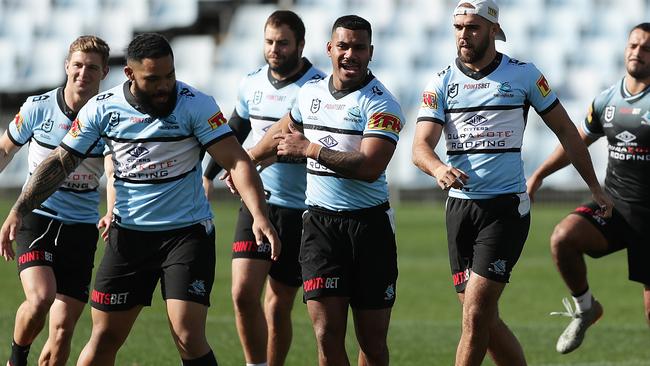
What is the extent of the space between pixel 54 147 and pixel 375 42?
23.1 m

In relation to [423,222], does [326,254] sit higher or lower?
higher

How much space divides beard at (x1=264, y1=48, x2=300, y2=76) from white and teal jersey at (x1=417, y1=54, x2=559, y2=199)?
169cm

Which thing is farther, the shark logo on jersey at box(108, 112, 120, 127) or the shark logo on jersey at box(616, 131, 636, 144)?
the shark logo on jersey at box(616, 131, 636, 144)

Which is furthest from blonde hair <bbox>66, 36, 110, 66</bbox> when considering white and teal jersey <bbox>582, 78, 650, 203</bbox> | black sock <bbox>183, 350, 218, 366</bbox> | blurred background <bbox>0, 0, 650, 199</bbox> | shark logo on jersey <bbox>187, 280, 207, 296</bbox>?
blurred background <bbox>0, 0, 650, 199</bbox>

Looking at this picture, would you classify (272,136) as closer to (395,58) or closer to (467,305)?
(467,305)

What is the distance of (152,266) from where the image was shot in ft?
25.1

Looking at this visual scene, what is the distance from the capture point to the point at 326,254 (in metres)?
7.92

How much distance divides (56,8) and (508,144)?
2890cm

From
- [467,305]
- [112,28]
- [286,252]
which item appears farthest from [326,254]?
[112,28]

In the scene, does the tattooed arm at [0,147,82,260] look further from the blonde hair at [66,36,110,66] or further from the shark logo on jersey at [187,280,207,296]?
the blonde hair at [66,36,110,66]

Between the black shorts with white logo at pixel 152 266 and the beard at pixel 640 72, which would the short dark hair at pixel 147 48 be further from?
the beard at pixel 640 72

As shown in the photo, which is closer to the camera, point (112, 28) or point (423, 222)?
point (423, 222)

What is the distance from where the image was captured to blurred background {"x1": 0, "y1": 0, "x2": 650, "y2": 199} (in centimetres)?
2984

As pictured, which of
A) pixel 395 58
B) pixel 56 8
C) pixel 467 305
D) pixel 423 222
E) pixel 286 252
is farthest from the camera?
pixel 56 8
